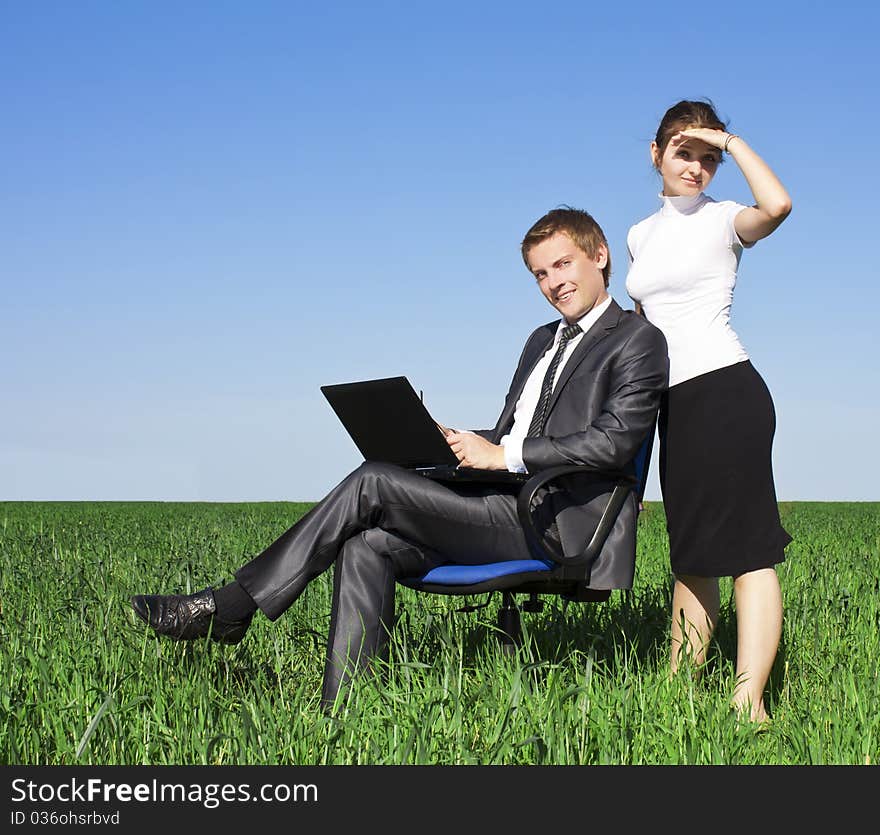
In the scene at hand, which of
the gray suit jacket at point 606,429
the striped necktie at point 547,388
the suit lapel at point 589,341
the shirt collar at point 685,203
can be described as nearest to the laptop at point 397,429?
the gray suit jacket at point 606,429

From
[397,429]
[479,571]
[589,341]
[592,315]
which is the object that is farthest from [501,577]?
[592,315]

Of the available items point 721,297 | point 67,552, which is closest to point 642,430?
point 721,297

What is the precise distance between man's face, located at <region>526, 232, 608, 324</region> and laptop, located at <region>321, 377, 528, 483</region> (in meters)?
0.71

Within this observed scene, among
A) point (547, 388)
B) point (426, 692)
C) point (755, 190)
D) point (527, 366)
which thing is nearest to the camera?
point (426, 692)

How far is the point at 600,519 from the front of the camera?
385 centimetres

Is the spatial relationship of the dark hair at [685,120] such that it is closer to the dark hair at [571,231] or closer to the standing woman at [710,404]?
the standing woman at [710,404]

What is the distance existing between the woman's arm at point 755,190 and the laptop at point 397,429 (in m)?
1.22

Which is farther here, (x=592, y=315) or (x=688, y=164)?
(x=592, y=315)

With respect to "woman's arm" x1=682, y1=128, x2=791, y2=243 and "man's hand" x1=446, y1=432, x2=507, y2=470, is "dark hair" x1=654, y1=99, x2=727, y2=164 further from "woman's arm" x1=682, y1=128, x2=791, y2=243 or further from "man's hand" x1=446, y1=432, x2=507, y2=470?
"man's hand" x1=446, y1=432, x2=507, y2=470

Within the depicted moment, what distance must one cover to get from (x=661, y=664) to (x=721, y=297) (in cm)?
154

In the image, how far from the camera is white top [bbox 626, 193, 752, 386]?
3.80 m

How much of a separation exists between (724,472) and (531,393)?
87 cm

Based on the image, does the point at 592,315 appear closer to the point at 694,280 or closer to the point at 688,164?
the point at 694,280

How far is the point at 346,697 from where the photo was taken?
347 cm
